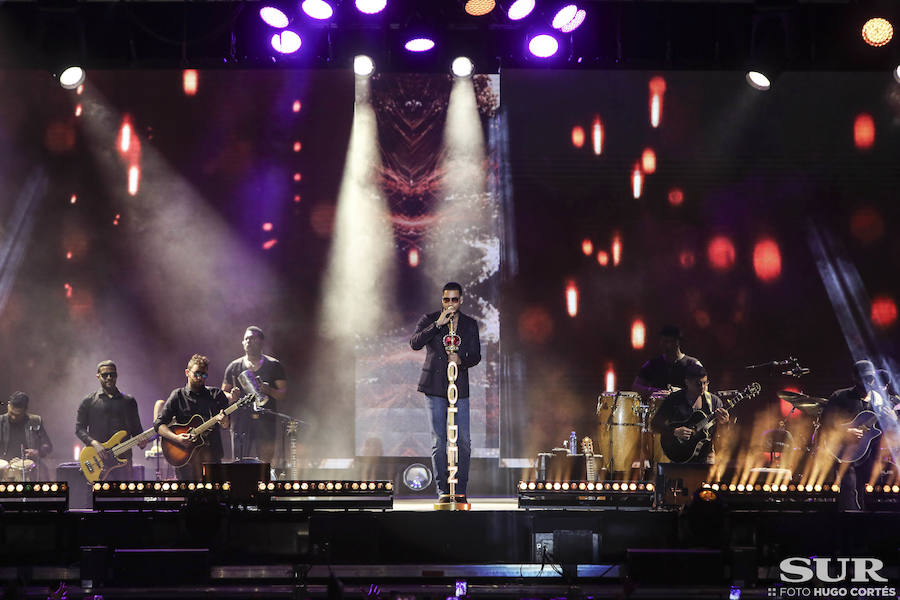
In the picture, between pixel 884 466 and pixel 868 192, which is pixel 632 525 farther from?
pixel 868 192

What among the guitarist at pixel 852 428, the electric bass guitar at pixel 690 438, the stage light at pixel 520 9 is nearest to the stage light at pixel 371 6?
the stage light at pixel 520 9

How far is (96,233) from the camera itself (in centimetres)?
1016

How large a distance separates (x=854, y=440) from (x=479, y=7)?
15.7 feet

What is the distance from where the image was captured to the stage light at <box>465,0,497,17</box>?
27.7 feet

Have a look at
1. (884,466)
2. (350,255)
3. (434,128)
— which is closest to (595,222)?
(434,128)

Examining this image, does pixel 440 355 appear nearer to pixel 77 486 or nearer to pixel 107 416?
pixel 107 416

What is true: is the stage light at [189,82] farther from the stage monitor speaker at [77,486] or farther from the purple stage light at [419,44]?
the stage monitor speaker at [77,486]

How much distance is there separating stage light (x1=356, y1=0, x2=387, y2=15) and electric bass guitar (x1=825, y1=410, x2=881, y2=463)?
5.29m

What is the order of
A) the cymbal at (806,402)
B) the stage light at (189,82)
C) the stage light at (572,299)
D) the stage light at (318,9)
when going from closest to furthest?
the stage light at (318,9) → the cymbal at (806,402) → the stage light at (572,299) → the stage light at (189,82)

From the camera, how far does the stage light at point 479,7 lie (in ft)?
27.7

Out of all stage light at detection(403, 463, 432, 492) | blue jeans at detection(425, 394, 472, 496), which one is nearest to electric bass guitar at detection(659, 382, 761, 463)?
blue jeans at detection(425, 394, 472, 496)

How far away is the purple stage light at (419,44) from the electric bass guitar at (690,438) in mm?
3911

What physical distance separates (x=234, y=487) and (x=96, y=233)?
4689mm

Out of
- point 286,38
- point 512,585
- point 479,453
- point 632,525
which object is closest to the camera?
point 512,585
